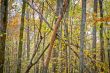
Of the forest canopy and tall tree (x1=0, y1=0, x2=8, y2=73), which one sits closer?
the forest canopy

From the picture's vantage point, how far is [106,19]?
35.3 ft

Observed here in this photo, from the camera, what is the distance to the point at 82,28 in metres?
5.98

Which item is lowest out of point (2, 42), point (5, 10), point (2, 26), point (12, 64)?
point (12, 64)

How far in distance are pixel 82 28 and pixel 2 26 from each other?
256cm

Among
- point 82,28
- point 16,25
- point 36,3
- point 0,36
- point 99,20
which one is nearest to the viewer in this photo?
point 82,28

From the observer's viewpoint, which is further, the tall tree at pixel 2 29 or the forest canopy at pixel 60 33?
the tall tree at pixel 2 29

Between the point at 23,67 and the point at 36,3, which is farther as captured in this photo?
the point at 23,67

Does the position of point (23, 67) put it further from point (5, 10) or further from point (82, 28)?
point (82, 28)

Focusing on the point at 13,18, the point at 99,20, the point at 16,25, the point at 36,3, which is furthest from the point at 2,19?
the point at 16,25

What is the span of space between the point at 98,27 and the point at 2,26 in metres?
5.86

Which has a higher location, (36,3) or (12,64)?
(36,3)

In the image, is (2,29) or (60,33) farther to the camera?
(60,33)

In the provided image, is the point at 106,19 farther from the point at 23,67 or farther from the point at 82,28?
the point at 23,67

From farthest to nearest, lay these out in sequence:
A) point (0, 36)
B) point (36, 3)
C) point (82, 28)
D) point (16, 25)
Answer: point (16, 25) < point (36, 3) < point (0, 36) < point (82, 28)
